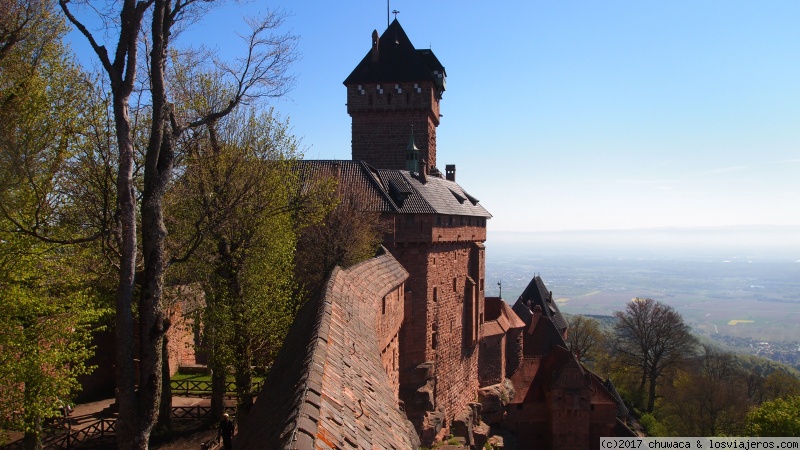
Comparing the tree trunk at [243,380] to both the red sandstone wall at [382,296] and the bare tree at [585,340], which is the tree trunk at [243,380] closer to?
the red sandstone wall at [382,296]

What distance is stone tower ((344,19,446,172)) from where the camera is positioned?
32688mm

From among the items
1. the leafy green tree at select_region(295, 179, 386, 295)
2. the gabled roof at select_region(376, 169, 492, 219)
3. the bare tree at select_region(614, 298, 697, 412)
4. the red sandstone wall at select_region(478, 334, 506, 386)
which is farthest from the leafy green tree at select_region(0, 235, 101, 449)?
the bare tree at select_region(614, 298, 697, 412)

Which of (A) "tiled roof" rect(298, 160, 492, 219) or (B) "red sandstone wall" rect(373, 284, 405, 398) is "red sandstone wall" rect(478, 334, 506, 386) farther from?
(B) "red sandstone wall" rect(373, 284, 405, 398)

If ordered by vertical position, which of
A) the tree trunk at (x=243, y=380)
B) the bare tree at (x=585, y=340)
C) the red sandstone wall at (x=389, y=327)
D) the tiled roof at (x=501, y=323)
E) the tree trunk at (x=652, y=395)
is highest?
the red sandstone wall at (x=389, y=327)

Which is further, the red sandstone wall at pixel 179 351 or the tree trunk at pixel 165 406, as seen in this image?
the red sandstone wall at pixel 179 351

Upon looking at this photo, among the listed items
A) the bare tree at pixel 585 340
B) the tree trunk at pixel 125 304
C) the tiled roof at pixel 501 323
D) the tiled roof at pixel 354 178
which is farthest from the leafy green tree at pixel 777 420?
the tree trunk at pixel 125 304

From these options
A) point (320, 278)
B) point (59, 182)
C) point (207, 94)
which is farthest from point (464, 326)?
point (59, 182)

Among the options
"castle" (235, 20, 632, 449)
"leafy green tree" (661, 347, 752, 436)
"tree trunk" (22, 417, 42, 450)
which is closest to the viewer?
"castle" (235, 20, 632, 449)

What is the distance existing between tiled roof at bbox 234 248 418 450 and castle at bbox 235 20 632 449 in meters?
0.02

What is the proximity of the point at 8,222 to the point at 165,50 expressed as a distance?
5114 millimetres

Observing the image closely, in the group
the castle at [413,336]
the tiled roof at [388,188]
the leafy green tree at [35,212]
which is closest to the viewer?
the castle at [413,336]

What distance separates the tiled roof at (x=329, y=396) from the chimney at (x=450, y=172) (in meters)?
25.9

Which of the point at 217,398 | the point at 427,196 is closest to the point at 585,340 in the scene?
the point at 427,196

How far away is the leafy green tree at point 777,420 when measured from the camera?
88.6 feet
